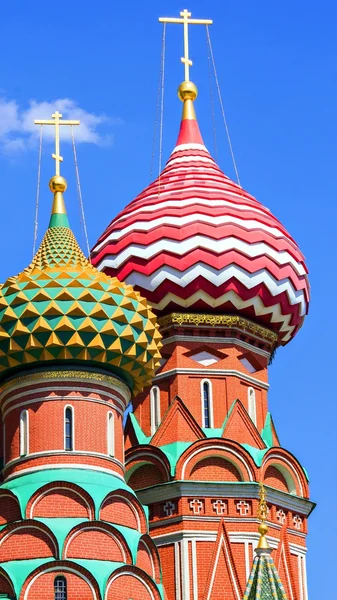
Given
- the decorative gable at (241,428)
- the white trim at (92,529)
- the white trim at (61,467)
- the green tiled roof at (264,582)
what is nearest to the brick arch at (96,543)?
the white trim at (92,529)

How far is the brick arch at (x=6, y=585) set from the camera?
82.5ft

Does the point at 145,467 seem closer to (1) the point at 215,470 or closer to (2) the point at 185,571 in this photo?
(1) the point at 215,470

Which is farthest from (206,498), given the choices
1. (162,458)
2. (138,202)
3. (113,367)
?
(138,202)

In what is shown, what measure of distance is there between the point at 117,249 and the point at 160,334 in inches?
116

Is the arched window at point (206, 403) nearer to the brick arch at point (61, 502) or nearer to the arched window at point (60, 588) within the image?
the brick arch at point (61, 502)

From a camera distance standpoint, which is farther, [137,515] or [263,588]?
[137,515]

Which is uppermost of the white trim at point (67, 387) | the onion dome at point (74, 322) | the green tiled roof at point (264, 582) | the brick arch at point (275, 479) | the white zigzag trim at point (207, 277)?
the white zigzag trim at point (207, 277)

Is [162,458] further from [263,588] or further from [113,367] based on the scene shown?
[263,588]

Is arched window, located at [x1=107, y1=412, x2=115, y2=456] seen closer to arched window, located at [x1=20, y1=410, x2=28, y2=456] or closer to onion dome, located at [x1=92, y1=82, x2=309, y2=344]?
arched window, located at [x1=20, y1=410, x2=28, y2=456]

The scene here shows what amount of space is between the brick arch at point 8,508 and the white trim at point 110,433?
174 centimetres

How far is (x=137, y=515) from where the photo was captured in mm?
26844

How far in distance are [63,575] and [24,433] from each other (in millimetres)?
2599

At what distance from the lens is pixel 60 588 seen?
25.2 meters

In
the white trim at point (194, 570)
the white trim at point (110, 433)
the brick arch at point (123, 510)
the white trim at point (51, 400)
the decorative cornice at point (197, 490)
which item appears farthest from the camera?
the decorative cornice at point (197, 490)
